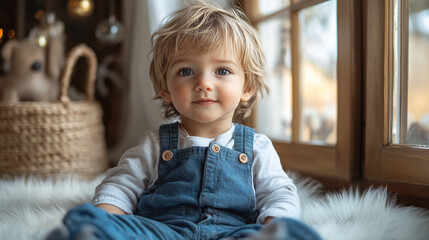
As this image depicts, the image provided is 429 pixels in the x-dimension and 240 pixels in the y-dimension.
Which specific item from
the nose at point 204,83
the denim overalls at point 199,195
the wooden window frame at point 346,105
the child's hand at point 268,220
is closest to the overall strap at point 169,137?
the denim overalls at point 199,195

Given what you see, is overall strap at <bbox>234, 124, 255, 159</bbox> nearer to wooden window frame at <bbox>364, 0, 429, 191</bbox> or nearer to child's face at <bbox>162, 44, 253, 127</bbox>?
child's face at <bbox>162, 44, 253, 127</bbox>

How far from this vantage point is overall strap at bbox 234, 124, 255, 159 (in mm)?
911

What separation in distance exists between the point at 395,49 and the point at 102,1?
179 centimetres

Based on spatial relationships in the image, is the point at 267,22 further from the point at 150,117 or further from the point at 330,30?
the point at 150,117

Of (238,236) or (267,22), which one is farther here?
(267,22)

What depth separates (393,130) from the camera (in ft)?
3.43

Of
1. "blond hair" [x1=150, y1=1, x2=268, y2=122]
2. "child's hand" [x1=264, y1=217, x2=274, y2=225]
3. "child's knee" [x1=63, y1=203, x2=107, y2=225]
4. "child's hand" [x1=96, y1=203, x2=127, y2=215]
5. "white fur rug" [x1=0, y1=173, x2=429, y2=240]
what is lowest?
"white fur rug" [x1=0, y1=173, x2=429, y2=240]

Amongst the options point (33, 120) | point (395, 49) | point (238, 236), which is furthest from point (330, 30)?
point (33, 120)

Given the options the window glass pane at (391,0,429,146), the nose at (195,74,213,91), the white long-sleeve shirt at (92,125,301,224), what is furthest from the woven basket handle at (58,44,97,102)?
the window glass pane at (391,0,429,146)

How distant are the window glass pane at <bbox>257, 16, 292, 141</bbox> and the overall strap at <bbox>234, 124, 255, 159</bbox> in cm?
71

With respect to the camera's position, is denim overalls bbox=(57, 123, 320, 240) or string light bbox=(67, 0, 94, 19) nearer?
denim overalls bbox=(57, 123, 320, 240)

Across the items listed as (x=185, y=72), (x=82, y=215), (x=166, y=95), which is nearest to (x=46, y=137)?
(x=166, y=95)

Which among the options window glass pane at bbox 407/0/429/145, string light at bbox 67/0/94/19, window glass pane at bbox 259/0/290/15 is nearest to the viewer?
window glass pane at bbox 407/0/429/145

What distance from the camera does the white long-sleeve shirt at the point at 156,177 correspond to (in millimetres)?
851
